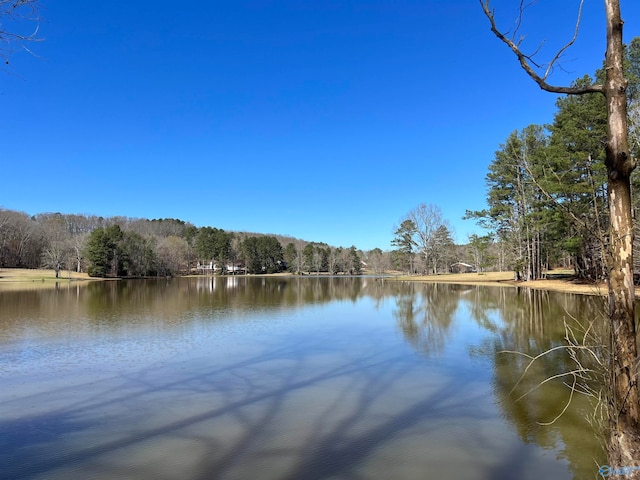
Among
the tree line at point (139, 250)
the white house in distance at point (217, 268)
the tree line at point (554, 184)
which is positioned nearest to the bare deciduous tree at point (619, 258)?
the tree line at point (554, 184)

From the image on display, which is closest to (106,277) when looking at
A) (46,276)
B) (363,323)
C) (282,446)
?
(46,276)

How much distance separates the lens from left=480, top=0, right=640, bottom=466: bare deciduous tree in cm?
284

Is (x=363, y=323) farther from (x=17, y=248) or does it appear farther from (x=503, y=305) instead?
(x=17, y=248)

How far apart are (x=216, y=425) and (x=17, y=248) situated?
265ft

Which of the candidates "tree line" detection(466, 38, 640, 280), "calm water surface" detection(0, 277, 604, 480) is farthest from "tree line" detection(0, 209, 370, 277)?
"calm water surface" detection(0, 277, 604, 480)

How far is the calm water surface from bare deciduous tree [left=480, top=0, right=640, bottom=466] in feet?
5.53

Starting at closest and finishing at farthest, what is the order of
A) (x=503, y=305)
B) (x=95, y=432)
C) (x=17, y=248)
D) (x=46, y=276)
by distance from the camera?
(x=95, y=432) < (x=503, y=305) < (x=46, y=276) < (x=17, y=248)

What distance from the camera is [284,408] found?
6176mm

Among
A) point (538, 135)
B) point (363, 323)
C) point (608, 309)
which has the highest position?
point (538, 135)

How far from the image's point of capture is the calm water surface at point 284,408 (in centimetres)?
445

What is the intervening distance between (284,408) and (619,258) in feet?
16.2

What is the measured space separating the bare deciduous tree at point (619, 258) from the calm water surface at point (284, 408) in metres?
1.68

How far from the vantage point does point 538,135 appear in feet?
118

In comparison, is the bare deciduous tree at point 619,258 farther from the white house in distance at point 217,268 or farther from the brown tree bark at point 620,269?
the white house in distance at point 217,268
